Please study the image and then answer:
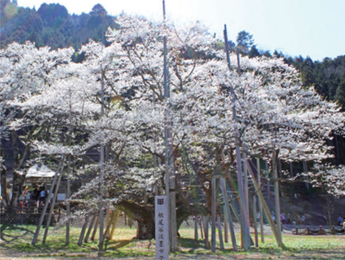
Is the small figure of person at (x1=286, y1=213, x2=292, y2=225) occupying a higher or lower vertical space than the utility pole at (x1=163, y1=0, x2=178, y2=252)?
lower

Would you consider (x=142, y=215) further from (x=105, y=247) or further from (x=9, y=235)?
(x=9, y=235)

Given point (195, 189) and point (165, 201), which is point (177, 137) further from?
point (165, 201)

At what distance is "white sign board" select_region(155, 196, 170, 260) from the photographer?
21.3 ft

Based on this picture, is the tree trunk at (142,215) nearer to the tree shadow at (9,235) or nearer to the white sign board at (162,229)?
the tree shadow at (9,235)

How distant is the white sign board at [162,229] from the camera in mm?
6504

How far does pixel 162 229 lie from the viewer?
6.65 meters

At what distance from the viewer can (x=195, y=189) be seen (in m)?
13.1

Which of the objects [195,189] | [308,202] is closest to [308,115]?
[195,189]

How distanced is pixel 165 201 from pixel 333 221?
24843 millimetres

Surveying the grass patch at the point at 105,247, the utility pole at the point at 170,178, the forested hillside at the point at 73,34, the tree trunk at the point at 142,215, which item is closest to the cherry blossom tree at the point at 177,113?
the tree trunk at the point at 142,215

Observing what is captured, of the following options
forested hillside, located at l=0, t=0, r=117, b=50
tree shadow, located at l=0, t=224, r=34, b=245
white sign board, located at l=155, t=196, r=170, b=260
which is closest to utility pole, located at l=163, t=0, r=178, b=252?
white sign board, located at l=155, t=196, r=170, b=260

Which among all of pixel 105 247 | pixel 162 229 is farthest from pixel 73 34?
pixel 162 229

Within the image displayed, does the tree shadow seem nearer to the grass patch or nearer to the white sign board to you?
the grass patch

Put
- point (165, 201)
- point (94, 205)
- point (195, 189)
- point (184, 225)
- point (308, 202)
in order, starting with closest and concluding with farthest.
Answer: point (165, 201) < point (94, 205) < point (195, 189) < point (184, 225) < point (308, 202)
